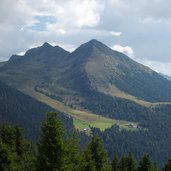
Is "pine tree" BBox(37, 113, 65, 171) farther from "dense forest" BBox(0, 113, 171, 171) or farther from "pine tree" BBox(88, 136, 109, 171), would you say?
"pine tree" BBox(88, 136, 109, 171)

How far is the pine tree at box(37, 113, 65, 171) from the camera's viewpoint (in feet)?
125

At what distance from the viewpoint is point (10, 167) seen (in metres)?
47.3

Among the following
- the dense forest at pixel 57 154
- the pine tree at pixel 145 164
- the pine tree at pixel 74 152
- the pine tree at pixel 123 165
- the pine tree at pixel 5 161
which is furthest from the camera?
the pine tree at pixel 123 165

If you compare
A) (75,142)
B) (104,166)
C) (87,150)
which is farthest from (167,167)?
(75,142)

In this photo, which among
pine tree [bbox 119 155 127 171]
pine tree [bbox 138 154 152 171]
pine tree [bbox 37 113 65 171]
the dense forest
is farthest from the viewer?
pine tree [bbox 119 155 127 171]

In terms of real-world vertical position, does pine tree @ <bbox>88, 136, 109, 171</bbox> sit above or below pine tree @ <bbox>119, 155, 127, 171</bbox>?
above

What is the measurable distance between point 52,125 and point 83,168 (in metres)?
11.4

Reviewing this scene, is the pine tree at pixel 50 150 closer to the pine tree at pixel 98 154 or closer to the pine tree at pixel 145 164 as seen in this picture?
the pine tree at pixel 98 154

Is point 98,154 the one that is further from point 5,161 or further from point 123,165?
point 123,165

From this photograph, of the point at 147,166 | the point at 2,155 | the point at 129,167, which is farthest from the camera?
the point at 129,167

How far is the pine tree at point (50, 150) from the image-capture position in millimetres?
38062

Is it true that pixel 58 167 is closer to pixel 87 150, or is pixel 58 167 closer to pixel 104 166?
pixel 87 150

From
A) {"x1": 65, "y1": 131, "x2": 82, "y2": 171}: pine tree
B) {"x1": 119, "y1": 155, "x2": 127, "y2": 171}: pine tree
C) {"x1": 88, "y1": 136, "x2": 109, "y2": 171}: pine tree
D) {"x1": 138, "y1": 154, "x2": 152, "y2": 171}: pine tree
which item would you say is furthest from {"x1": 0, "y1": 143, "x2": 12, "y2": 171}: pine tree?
{"x1": 119, "y1": 155, "x2": 127, "y2": 171}: pine tree

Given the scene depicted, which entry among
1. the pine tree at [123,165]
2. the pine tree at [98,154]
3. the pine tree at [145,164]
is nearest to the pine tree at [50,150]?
the pine tree at [98,154]
